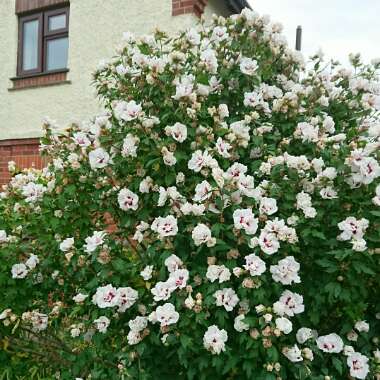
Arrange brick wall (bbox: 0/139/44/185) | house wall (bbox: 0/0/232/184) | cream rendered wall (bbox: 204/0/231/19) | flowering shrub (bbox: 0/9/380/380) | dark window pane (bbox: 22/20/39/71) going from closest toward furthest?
1. flowering shrub (bbox: 0/9/380/380)
2. house wall (bbox: 0/0/232/184)
3. cream rendered wall (bbox: 204/0/231/19)
4. brick wall (bbox: 0/139/44/185)
5. dark window pane (bbox: 22/20/39/71)

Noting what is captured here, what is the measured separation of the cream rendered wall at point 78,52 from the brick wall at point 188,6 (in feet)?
0.19

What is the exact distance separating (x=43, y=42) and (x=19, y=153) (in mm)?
1747

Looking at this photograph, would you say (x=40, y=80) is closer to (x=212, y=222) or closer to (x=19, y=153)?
(x=19, y=153)

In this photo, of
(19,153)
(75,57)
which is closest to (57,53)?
(75,57)

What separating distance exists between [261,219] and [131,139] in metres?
0.73

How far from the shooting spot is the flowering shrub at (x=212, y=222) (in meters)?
2.00

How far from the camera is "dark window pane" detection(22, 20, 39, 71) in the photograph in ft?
24.4

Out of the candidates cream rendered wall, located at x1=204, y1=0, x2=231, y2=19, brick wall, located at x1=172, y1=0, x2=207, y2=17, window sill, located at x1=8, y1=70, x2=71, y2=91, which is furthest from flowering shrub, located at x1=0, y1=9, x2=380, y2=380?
window sill, located at x1=8, y1=70, x2=71, y2=91

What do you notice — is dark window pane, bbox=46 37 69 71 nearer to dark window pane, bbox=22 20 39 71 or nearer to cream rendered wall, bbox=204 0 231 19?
dark window pane, bbox=22 20 39 71

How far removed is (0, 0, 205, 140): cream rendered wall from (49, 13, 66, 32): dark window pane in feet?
1.44

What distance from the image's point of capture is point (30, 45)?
752 centimetres

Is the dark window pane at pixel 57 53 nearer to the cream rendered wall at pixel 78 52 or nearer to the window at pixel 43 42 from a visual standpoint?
the window at pixel 43 42

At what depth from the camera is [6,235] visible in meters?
2.88

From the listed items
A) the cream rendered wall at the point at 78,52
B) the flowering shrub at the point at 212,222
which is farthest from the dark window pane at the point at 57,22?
the flowering shrub at the point at 212,222
